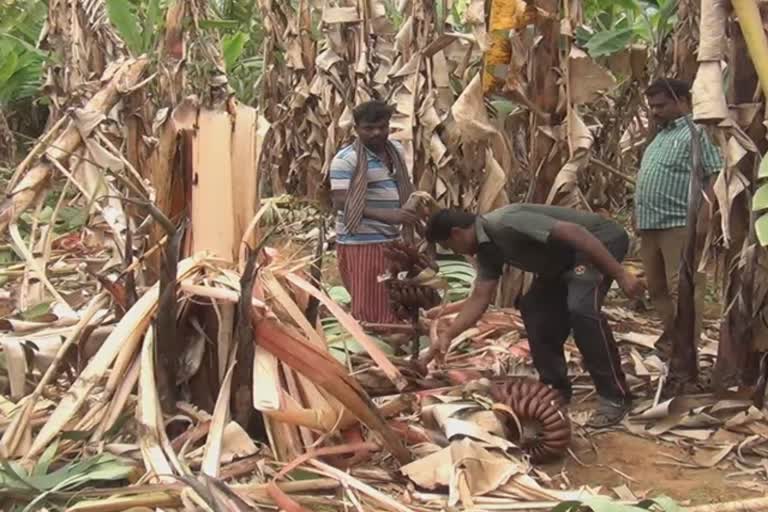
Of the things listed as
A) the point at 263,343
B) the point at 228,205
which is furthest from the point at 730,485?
the point at 228,205

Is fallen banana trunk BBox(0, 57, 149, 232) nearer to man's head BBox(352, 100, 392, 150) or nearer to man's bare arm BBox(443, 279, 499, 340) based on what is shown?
man's head BBox(352, 100, 392, 150)

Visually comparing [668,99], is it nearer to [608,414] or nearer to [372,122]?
[372,122]

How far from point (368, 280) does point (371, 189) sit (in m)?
0.47

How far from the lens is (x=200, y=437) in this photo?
2982mm

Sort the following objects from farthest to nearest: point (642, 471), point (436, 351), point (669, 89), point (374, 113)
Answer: point (374, 113), point (669, 89), point (436, 351), point (642, 471)

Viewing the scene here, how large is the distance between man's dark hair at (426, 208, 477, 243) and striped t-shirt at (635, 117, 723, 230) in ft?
4.32

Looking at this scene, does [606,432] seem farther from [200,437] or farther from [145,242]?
[145,242]

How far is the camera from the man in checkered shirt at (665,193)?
15.0 feet

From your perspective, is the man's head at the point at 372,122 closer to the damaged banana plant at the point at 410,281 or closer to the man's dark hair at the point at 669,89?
the damaged banana plant at the point at 410,281

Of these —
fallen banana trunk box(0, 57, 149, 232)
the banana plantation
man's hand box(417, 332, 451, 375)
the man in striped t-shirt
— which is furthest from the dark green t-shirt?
fallen banana trunk box(0, 57, 149, 232)

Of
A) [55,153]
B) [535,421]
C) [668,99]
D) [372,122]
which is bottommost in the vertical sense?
[535,421]

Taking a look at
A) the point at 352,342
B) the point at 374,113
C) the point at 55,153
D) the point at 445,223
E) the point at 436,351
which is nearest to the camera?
the point at 55,153

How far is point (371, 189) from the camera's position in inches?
193

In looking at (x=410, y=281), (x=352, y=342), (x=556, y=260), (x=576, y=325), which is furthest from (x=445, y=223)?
(x=352, y=342)
